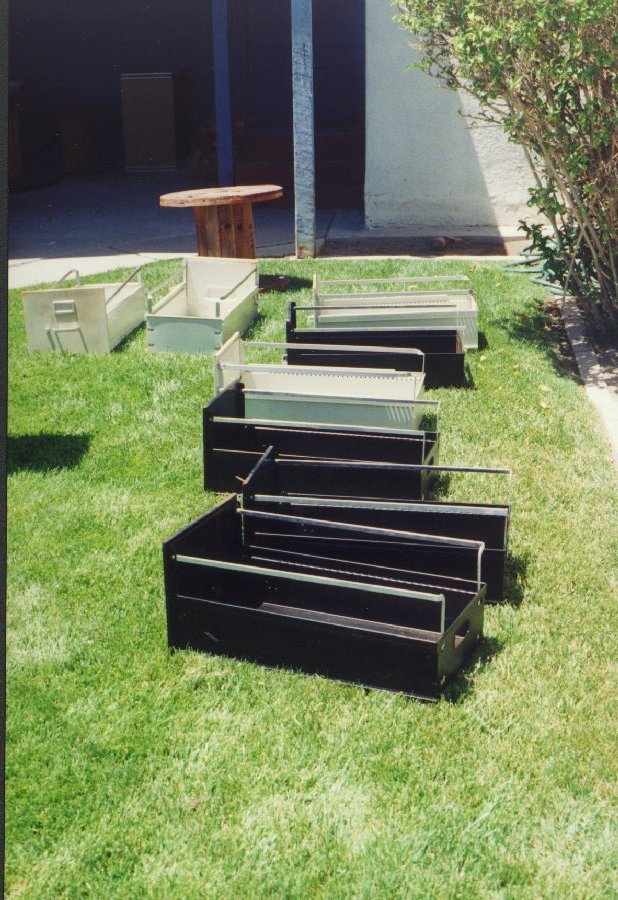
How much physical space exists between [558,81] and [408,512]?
11.2ft

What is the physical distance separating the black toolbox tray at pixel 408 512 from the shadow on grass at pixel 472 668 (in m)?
0.26

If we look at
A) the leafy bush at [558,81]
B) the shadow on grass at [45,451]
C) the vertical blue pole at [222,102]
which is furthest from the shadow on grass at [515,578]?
the vertical blue pole at [222,102]

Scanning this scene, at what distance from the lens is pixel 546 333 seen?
689 centimetres

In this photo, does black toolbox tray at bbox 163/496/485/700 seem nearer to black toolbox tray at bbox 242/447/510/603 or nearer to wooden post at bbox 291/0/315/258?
black toolbox tray at bbox 242/447/510/603

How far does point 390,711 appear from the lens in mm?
2924

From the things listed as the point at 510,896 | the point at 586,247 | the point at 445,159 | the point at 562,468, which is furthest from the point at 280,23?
the point at 510,896

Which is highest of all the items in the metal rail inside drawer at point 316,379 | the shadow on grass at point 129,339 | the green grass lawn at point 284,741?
the metal rail inside drawer at point 316,379

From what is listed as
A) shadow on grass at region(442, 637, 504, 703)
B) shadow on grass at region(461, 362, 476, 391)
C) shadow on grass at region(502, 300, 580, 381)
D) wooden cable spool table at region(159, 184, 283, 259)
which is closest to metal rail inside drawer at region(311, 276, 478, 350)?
shadow on grass at region(461, 362, 476, 391)

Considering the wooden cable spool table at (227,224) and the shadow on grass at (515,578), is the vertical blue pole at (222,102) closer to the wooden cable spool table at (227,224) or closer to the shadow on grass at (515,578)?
the wooden cable spool table at (227,224)

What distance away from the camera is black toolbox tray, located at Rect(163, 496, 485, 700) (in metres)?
2.99

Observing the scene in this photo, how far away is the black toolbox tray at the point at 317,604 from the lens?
299 cm

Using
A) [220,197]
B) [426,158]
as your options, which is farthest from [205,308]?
[426,158]

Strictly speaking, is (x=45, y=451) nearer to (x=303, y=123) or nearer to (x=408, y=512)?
(x=408, y=512)

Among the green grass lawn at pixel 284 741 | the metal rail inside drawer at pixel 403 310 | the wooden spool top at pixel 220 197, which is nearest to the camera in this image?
the green grass lawn at pixel 284 741
